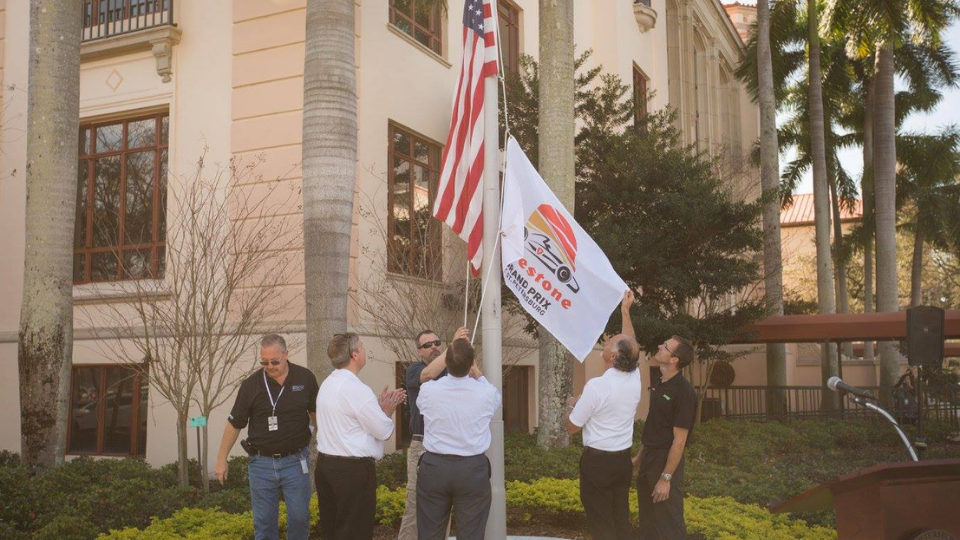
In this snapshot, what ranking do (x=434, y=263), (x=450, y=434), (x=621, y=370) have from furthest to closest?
(x=434, y=263)
(x=621, y=370)
(x=450, y=434)

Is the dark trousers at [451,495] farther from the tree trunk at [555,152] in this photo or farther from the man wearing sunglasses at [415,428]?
the tree trunk at [555,152]

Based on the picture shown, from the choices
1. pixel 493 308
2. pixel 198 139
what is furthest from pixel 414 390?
pixel 198 139

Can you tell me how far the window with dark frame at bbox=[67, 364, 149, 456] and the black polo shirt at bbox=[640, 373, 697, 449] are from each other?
35.0ft

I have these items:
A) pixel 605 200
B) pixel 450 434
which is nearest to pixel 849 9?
pixel 605 200

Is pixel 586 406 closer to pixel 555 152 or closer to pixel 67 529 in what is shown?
pixel 67 529

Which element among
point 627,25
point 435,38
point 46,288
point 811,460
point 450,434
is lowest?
point 811,460

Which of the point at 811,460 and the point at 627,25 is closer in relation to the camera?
the point at 811,460

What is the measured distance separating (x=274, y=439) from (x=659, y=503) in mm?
2896

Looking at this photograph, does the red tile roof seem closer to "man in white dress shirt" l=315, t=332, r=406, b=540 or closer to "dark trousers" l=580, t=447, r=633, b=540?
"dark trousers" l=580, t=447, r=633, b=540

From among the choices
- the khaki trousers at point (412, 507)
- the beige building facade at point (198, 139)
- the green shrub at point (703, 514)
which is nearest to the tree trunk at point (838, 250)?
the beige building facade at point (198, 139)

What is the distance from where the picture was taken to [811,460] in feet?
58.3

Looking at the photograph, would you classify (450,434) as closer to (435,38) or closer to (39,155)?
(39,155)

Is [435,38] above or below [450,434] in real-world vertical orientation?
above

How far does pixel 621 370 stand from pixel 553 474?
4.66m
